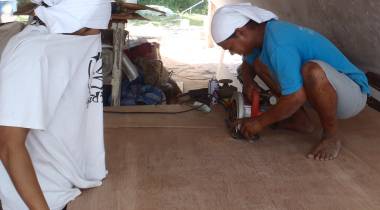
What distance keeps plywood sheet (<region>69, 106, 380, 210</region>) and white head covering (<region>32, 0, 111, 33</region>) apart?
66cm

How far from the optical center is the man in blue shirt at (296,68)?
198cm

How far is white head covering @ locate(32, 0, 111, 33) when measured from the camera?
48.4 inches

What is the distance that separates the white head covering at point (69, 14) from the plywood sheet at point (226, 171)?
2.15 feet

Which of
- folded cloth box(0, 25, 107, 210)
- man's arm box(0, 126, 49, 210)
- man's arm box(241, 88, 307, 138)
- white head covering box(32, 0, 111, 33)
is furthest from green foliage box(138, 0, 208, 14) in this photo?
man's arm box(0, 126, 49, 210)

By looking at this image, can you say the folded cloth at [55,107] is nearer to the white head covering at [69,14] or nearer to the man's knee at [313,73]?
the white head covering at [69,14]

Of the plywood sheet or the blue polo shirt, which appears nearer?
the plywood sheet

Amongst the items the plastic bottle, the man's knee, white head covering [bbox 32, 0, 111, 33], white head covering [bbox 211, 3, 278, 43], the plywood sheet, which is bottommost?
the plastic bottle

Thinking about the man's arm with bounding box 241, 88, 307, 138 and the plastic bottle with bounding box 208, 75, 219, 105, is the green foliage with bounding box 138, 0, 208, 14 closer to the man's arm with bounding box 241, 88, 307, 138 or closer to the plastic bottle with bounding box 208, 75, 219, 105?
the plastic bottle with bounding box 208, 75, 219, 105

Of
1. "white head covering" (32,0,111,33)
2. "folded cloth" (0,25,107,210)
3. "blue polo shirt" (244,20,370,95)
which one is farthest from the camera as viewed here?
"blue polo shirt" (244,20,370,95)

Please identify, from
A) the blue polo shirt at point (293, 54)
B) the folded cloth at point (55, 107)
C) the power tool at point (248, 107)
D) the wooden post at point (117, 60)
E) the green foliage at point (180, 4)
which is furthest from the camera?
the green foliage at point (180, 4)

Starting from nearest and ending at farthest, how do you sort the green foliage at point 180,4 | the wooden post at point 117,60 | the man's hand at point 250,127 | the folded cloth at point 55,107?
the folded cloth at point 55,107 < the man's hand at point 250,127 < the wooden post at point 117,60 < the green foliage at point 180,4

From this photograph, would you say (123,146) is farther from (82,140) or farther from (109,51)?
(109,51)

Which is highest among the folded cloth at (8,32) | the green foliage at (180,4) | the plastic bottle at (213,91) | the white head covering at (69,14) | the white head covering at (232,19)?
the white head covering at (69,14)

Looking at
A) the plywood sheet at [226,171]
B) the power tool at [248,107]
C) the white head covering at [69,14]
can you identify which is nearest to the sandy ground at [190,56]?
the power tool at [248,107]
